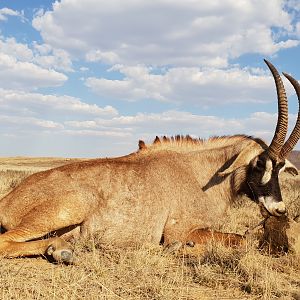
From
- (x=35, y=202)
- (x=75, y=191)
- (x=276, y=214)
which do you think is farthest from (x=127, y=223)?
(x=276, y=214)

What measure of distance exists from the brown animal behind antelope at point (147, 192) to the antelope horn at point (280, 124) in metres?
0.02

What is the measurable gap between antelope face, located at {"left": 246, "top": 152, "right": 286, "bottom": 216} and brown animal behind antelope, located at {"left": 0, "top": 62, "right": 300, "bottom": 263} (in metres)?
0.02

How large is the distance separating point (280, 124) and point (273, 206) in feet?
4.75

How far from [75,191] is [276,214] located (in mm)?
3374

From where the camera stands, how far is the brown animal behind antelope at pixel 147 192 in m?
6.51

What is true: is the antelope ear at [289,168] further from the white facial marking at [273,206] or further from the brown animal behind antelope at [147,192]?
the white facial marking at [273,206]

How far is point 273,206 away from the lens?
24.3 ft

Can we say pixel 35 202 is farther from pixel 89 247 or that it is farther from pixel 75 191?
pixel 89 247

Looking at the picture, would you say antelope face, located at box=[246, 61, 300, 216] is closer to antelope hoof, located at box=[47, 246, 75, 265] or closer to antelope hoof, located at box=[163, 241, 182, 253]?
antelope hoof, located at box=[163, 241, 182, 253]

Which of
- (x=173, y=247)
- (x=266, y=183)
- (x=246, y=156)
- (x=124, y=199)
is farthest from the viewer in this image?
(x=246, y=156)

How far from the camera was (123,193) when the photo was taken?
23.4ft

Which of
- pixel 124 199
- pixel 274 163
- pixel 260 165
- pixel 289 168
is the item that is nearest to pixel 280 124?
pixel 274 163

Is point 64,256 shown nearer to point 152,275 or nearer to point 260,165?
point 152,275

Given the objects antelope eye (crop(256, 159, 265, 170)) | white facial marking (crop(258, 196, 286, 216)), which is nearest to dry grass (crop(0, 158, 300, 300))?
white facial marking (crop(258, 196, 286, 216))
